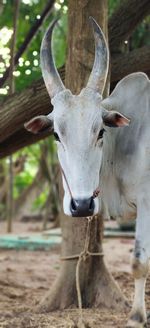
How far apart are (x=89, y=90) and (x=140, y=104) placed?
2.05 feet

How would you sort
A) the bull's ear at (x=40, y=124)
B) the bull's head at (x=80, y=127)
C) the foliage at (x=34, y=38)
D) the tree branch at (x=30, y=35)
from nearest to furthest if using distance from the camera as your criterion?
1. the bull's head at (x=80, y=127)
2. the bull's ear at (x=40, y=124)
3. the foliage at (x=34, y=38)
4. the tree branch at (x=30, y=35)

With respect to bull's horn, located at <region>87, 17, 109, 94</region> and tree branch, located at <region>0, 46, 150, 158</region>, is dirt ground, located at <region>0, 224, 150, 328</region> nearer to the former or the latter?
tree branch, located at <region>0, 46, 150, 158</region>

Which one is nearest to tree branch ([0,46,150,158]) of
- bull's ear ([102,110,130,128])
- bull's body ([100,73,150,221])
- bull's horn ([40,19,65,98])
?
bull's body ([100,73,150,221])

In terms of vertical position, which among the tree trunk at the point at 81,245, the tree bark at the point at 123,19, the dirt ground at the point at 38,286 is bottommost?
the dirt ground at the point at 38,286

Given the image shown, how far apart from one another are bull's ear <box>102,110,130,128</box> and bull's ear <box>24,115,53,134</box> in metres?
0.33

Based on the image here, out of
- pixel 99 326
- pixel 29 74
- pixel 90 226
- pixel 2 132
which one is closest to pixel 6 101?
pixel 2 132

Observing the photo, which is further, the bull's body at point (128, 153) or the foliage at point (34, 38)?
the foliage at point (34, 38)

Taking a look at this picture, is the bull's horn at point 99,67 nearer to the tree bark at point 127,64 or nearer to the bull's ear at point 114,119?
the bull's ear at point 114,119

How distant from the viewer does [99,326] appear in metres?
4.02

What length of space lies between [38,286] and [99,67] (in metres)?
2.90

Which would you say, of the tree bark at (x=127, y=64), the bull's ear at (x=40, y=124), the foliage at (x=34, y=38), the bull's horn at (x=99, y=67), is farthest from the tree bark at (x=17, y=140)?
the bull's horn at (x=99, y=67)

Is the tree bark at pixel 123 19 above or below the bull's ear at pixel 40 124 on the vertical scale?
above

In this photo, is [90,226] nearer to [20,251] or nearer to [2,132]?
[2,132]

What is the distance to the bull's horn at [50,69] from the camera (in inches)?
156
